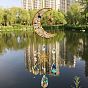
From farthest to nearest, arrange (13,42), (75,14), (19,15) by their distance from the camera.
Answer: (19,15), (75,14), (13,42)

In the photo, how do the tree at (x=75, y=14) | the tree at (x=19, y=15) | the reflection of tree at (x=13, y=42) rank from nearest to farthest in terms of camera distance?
1. the reflection of tree at (x=13, y=42)
2. the tree at (x=75, y=14)
3. the tree at (x=19, y=15)

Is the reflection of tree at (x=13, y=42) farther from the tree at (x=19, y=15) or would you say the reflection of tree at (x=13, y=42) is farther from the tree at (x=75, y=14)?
the tree at (x=19, y=15)

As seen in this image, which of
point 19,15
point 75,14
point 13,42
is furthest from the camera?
point 19,15

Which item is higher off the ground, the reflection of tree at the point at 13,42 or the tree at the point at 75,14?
the tree at the point at 75,14

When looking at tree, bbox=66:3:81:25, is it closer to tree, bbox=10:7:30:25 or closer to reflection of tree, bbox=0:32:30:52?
tree, bbox=10:7:30:25

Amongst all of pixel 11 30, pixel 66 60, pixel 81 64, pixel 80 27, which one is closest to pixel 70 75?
pixel 81 64

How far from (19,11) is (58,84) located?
75200mm

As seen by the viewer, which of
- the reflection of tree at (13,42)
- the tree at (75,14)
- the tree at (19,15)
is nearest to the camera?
the reflection of tree at (13,42)

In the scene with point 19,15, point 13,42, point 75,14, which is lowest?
point 13,42

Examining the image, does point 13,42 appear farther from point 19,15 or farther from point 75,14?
point 19,15

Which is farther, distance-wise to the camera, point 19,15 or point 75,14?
point 19,15

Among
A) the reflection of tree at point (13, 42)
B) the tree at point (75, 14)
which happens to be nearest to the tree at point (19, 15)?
the tree at point (75, 14)

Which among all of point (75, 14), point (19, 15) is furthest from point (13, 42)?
point (19, 15)

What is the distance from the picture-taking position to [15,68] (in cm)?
2139
